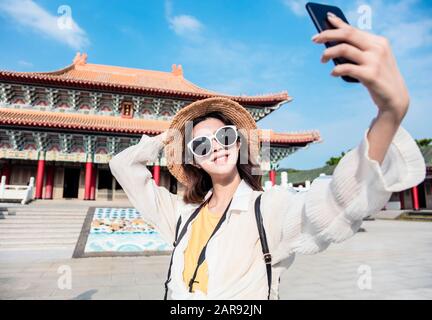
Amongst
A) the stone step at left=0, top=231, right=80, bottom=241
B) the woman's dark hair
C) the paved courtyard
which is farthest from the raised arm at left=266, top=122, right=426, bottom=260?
the stone step at left=0, top=231, right=80, bottom=241

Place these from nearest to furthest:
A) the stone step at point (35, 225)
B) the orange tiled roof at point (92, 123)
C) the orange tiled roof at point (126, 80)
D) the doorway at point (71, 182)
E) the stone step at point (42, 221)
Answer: the stone step at point (35, 225)
the stone step at point (42, 221)
the orange tiled roof at point (92, 123)
the orange tiled roof at point (126, 80)
the doorway at point (71, 182)

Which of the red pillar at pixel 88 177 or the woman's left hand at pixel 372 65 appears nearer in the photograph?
the woman's left hand at pixel 372 65

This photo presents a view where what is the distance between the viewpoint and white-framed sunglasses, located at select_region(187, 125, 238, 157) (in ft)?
4.09

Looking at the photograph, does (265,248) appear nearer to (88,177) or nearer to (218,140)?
(218,140)

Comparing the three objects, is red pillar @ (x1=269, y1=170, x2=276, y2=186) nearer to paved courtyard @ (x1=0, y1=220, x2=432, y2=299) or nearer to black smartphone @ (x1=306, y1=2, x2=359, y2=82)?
paved courtyard @ (x1=0, y1=220, x2=432, y2=299)

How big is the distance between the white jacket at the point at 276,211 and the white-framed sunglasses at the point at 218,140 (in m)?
0.20

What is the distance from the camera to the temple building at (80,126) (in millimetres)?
12492

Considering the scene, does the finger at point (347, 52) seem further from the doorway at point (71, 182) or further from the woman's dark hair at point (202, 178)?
the doorway at point (71, 182)

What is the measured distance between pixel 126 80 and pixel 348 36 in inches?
679

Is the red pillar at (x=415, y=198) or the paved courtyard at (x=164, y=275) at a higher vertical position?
the red pillar at (x=415, y=198)

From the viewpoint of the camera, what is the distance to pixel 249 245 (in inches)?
39.3

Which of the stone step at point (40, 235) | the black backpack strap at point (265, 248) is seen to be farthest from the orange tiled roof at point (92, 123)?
the black backpack strap at point (265, 248)
